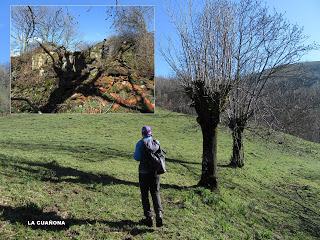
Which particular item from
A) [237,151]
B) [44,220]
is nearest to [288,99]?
[237,151]

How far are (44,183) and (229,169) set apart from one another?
37.0 ft

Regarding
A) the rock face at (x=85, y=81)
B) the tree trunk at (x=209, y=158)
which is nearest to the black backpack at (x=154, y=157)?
the rock face at (x=85, y=81)

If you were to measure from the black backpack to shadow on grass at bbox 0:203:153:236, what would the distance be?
1417 millimetres

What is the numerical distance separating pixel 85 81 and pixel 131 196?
383cm

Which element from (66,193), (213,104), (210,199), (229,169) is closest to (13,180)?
(66,193)

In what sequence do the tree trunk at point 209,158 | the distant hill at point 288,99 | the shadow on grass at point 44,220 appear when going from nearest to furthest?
the shadow on grass at point 44,220
the tree trunk at point 209,158
the distant hill at point 288,99

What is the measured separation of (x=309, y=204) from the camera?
17.7 metres

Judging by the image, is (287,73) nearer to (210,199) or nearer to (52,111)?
(210,199)

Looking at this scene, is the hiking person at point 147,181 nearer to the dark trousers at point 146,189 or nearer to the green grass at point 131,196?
the dark trousers at point 146,189

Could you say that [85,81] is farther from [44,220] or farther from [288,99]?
[288,99]

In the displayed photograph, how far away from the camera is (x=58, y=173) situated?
44.2 feet

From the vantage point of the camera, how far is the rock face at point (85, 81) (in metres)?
12.7

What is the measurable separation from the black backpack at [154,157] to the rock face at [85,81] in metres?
3.90

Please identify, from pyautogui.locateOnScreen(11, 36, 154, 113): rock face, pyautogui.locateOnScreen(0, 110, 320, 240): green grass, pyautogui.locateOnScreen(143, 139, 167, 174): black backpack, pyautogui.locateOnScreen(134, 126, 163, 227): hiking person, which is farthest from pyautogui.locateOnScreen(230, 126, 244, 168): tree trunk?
pyautogui.locateOnScreen(134, 126, 163, 227): hiking person
